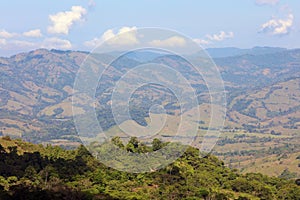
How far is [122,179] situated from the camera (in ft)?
127

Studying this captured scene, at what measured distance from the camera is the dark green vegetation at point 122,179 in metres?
34.8

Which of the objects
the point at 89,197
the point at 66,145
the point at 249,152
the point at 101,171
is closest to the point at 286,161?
the point at 249,152

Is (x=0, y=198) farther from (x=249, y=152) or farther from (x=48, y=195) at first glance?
(x=249, y=152)

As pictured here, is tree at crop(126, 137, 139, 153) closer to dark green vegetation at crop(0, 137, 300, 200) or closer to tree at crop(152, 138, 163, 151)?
dark green vegetation at crop(0, 137, 300, 200)

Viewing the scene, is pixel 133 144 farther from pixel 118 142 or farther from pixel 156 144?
pixel 156 144

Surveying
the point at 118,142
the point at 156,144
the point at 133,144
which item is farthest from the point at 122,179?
the point at 156,144

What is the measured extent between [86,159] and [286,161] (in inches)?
4299

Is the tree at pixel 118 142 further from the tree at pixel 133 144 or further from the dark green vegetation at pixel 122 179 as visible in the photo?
the tree at pixel 133 144

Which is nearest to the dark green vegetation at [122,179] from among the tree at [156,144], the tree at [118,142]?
the tree at [156,144]

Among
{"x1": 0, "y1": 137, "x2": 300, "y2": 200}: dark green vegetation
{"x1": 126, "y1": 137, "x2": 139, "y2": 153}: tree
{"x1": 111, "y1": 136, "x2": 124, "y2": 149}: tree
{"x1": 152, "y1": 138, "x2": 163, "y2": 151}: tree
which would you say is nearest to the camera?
{"x1": 0, "y1": 137, "x2": 300, "y2": 200}: dark green vegetation

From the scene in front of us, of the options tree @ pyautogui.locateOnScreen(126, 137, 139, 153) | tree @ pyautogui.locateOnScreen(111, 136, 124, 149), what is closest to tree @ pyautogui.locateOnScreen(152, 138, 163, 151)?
tree @ pyautogui.locateOnScreen(126, 137, 139, 153)

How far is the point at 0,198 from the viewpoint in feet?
85.5

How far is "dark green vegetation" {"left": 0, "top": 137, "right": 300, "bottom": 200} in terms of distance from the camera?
1368 inches

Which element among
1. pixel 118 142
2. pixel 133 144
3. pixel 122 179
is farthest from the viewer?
pixel 133 144
